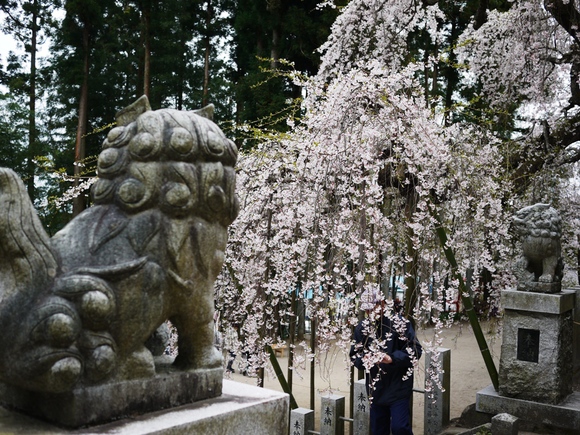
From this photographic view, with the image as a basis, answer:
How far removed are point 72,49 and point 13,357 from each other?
13475mm

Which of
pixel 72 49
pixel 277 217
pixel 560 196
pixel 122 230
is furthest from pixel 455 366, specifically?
pixel 72 49

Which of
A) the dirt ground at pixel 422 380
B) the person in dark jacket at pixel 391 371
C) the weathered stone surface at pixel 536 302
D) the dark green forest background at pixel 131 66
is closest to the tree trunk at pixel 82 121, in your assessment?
the dark green forest background at pixel 131 66

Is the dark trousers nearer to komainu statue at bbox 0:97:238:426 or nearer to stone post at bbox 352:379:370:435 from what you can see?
stone post at bbox 352:379:370:435

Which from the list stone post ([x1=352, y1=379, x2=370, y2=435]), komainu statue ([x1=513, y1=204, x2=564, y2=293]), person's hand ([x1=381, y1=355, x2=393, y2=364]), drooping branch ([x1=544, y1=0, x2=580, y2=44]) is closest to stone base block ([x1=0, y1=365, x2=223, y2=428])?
person's hand ([x1=381, y1=355, x2=393, y2=364])

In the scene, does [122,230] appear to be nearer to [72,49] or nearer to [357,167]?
[357,167]

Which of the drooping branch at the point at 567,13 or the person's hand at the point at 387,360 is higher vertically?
the drooping branch at the point at 567,13

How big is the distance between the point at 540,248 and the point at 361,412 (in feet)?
8.57

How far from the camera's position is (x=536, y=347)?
6012 mm

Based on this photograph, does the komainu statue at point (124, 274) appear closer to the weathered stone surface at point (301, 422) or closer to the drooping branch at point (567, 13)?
the weathered stone surface at point (301, 422)

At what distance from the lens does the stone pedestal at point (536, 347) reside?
231 inches

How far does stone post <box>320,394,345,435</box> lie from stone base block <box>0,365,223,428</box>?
139 inches

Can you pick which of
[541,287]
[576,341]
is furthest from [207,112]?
[576,341]

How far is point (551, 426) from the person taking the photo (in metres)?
5.73

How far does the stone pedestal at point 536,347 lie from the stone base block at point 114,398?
4.58 metres
